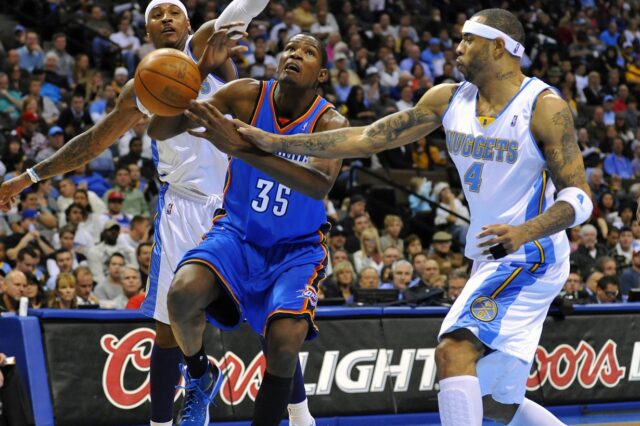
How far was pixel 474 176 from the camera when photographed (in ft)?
17.2

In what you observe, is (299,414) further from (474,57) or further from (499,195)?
(474,57)

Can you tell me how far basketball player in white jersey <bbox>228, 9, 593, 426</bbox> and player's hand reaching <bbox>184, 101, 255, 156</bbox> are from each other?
1 cm

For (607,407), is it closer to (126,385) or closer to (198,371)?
(126,385)

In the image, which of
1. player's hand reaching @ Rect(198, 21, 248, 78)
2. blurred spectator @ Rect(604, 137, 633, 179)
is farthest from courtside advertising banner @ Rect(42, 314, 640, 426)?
blurred spectator @ Rect(604, 137, 633, 179)

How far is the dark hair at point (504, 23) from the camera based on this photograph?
17.3ft

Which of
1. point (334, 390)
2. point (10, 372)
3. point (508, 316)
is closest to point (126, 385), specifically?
point (10, 372)

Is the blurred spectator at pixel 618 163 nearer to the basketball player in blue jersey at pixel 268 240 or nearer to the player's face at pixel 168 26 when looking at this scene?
the player's face at pixel 168 26

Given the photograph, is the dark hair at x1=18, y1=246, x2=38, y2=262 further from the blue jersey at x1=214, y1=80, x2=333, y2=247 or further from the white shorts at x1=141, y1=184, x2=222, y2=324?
the blue jersey at x1=214, y1=80, x2=333, y2=247

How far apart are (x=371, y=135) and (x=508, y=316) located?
4.07ft

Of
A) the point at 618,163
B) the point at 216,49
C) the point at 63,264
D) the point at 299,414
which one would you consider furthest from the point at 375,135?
the point at 618,163

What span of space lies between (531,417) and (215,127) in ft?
7.32

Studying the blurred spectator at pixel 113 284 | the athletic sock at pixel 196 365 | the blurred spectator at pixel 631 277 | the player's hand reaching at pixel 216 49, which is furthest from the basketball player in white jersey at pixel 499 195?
the blurred spectator at pixel 631 277

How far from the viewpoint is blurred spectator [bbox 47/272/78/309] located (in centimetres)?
1006

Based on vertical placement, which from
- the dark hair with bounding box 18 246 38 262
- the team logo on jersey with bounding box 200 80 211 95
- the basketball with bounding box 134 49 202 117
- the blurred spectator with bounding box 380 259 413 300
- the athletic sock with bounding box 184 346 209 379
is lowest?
the blurred spectator with bounding box 380 259 413 300
